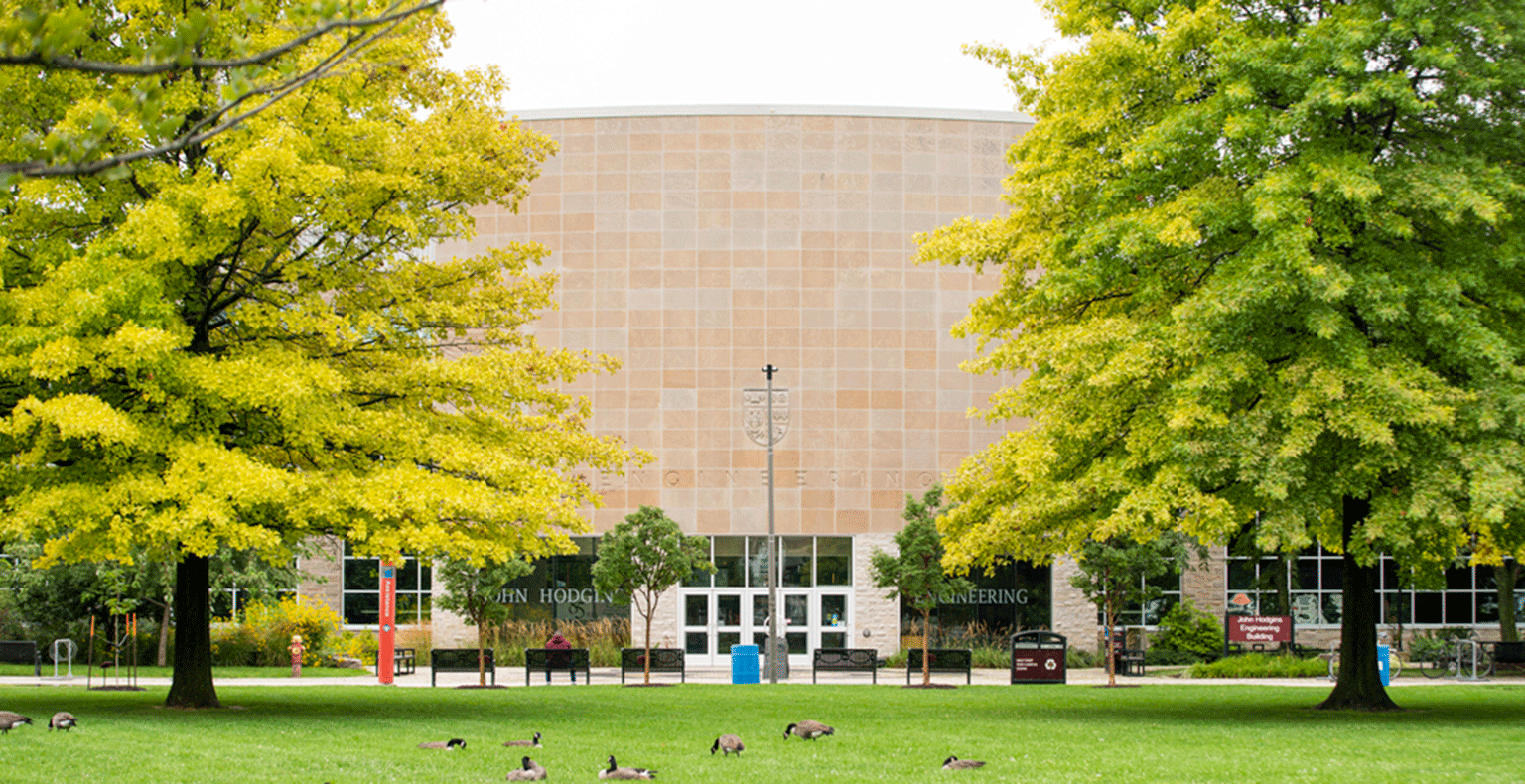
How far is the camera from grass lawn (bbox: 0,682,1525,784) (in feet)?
37.2

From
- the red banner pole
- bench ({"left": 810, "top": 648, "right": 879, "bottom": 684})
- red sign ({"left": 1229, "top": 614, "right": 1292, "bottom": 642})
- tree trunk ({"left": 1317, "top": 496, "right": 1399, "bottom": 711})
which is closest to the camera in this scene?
tree trunk ({"left": 1317, "top": 496, "right": 1399, "bottom": 711})

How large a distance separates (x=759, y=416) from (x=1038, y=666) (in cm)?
1466

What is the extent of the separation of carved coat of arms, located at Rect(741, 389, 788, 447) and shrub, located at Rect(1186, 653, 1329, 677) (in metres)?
14.3

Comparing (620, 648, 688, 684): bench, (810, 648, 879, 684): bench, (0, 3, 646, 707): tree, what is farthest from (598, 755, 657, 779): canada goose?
(810, 648, 879, 684): bench

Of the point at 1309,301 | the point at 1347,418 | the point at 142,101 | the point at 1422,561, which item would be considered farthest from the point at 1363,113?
the point at 142,101

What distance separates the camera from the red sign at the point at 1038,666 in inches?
1118

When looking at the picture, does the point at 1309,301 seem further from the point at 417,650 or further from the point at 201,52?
the point at 417,650

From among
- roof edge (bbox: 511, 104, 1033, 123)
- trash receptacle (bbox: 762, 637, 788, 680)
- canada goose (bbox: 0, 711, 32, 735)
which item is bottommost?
trash receptacle (bbox: 762, 637, 788, 680)

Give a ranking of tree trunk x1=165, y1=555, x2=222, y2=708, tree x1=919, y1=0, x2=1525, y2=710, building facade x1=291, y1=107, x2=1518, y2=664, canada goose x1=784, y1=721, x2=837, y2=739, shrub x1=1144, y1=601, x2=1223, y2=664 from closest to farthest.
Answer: canada goose x1=784, y1=721, x2=837, y2=739
tree x1=919, y1=0, x2=1525, y2=710
tree trunk x1=165, y1=555, x2=222, y2=708
shrub x1=1144, y1=601, x2=1223, y2=664
building facade x1=291, y1=107, x2=1518, y2=664

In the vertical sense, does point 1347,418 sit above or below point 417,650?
above

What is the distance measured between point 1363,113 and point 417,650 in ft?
106

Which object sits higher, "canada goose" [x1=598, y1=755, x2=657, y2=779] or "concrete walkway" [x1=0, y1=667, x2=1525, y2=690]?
"canada goose" [x1=598, y1=755, x2=657, y2=779]

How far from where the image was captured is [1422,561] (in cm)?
1889

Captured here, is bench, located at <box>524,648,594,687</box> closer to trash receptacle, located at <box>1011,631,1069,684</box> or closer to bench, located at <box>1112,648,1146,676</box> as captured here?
trash receptacle, located at <box>1011,631,1069,684</box>
